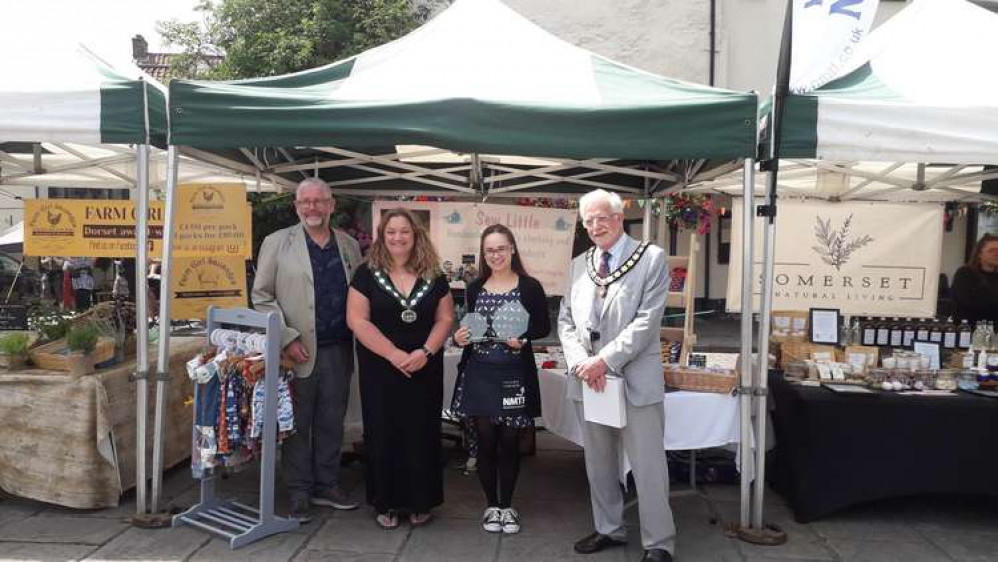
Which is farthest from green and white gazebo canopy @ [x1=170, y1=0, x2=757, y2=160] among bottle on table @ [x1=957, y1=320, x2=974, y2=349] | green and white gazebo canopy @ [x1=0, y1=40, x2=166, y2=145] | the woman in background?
the woman in background

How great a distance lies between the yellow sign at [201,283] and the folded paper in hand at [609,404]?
7.48ft

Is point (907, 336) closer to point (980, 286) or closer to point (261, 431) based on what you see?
point (980, 286)

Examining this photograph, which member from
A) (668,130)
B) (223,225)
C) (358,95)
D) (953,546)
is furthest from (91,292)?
(953,546)

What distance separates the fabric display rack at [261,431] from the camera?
3.25m

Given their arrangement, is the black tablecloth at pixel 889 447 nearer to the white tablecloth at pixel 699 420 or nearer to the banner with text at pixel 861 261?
the white tablecloth at pixel 699 420

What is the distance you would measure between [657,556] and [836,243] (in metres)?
2.71

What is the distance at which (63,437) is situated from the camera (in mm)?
3580

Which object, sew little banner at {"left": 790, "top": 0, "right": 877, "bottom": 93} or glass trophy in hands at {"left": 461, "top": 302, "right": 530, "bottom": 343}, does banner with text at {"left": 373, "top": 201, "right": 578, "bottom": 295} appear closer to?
glass trophy in hands at {"left": 461, "top": 302, "right": 530, "bottom": 343}

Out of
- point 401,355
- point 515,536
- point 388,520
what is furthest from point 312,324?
point 515,536

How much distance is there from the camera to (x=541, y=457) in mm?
4812

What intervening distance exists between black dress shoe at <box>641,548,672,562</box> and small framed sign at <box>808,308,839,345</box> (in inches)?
67.9

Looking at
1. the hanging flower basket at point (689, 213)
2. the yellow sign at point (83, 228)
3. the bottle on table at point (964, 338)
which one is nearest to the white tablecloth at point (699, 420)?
the bottle on table at point (964, 338)

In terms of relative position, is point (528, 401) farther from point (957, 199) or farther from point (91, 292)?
point (91, 292)

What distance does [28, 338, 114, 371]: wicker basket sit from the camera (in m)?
3.63
